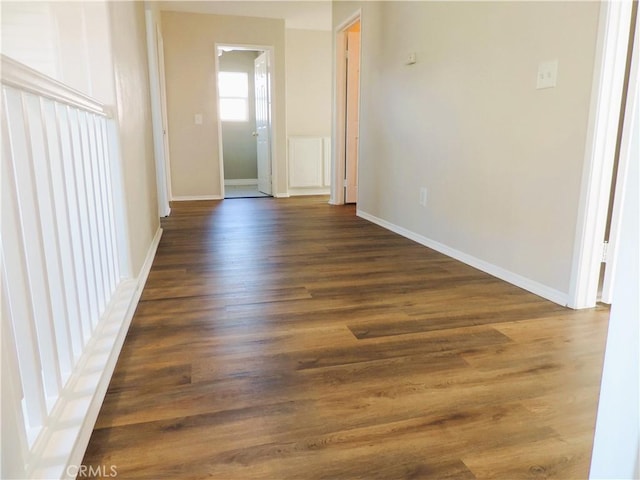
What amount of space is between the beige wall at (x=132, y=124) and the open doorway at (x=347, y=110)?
2597 mm

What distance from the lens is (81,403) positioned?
3.67 ft

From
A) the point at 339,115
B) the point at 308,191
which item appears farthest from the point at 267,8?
the point at 308,191

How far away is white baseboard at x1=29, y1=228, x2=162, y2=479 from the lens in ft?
2.98

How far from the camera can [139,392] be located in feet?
4.44

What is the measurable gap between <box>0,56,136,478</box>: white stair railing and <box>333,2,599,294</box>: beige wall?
201 cm

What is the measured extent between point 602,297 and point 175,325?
6.58 feet

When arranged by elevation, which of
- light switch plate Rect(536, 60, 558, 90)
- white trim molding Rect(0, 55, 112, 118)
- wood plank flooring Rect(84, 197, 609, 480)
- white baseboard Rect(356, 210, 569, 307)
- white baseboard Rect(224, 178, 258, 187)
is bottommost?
wood plank flooring Rect(84, 197, 609, 480)

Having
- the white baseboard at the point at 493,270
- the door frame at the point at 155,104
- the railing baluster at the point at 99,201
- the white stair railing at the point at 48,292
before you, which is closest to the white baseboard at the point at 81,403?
the white stair railing at the point at 48,292

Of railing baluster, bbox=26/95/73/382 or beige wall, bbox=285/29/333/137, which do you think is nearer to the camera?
railing baluster, bbox=26/95/73/382

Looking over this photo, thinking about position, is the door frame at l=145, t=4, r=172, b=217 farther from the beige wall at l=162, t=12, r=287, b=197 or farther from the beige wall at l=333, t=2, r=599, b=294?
the beige wall at l=333, t=2, r=599, b=294

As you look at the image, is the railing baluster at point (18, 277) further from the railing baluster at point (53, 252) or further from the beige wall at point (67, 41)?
the beige wall at point (67, 41)

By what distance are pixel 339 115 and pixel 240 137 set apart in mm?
3511

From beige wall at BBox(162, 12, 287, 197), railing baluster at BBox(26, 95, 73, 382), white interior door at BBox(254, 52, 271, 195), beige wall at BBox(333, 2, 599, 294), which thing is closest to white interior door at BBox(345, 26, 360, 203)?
beige wall at BBox(333, 2, 599, 294)
